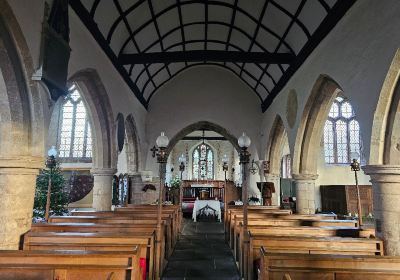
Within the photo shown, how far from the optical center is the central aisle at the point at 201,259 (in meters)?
4.66

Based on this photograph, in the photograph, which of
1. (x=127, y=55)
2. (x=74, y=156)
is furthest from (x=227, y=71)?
(x=74, y=156)

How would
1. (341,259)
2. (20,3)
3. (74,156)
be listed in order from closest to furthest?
(341,259) → (20,3) → (74,156)

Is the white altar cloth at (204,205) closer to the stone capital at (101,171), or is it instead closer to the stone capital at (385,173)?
the stone capital at (101,171)

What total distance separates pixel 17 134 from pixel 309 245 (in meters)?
4.01

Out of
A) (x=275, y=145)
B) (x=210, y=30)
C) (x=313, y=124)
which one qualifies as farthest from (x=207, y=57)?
(x=275, y=145)

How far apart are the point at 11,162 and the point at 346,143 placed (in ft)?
42.3

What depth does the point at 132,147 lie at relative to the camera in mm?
11688

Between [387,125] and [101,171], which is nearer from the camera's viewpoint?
[387,125]

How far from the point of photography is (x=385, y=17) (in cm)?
432

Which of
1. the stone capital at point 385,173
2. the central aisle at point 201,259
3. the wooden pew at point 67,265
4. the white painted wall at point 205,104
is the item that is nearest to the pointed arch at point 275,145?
the white painted wall at point 205,104

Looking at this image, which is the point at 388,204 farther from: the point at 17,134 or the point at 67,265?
the point at 17,134

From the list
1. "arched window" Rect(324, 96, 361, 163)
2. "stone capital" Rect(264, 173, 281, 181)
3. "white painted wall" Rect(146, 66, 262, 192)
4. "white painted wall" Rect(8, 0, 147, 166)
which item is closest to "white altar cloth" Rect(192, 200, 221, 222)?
"stone capital" Rect(264, 173, 281, 181)

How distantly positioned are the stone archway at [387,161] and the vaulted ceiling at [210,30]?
182cm

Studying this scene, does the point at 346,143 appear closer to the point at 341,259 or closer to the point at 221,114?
the point at 221,114
